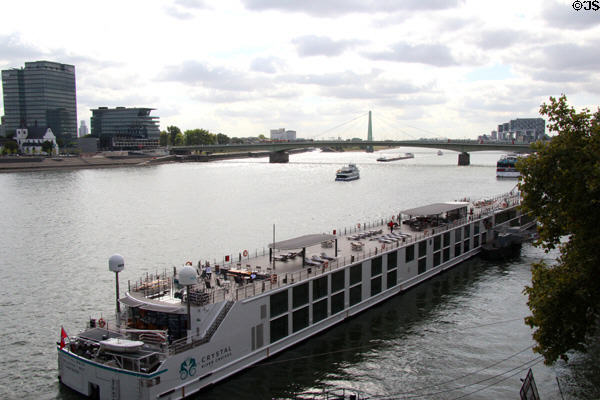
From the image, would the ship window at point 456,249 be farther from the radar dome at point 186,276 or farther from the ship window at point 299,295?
the radar dome at point 186,276

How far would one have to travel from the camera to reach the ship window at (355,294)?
2817 centimetres

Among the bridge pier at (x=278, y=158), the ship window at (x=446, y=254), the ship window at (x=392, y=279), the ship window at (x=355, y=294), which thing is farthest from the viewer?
the bridge pier at (x=278, y=158)

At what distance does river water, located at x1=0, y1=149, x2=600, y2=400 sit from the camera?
2169 centimetres

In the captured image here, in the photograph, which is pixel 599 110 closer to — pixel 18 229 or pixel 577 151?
pixel 577 151

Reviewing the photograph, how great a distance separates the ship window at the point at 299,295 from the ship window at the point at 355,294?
164 inches

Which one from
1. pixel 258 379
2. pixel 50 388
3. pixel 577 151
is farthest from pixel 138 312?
pixel 577 151

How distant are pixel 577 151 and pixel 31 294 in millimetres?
32551

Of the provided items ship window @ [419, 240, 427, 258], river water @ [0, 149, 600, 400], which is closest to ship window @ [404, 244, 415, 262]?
ship window @ [419, 240, 427, 258]

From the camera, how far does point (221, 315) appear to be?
2083 cm

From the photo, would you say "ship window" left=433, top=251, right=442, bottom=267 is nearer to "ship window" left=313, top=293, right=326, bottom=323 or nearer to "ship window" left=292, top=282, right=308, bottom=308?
"ship window" left=313, top=293, right=326, bottom=323

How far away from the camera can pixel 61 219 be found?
61.4 m

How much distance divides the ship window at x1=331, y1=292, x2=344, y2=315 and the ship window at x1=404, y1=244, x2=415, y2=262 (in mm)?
7643

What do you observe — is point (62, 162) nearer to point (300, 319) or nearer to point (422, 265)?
point (422, 265)

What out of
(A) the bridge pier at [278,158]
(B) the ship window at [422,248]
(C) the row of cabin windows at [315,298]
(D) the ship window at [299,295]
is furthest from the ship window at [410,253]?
(A) the bridge pier at [278,158]
